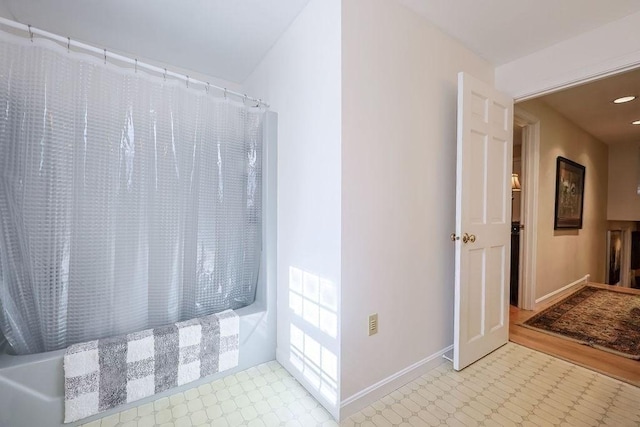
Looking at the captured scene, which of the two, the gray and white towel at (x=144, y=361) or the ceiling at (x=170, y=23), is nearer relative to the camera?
the gray and white towel at (x=144, y=361)

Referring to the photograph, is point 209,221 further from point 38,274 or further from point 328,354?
point 328,354

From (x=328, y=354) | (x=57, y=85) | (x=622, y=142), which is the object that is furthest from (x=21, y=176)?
(x=622, y=142)

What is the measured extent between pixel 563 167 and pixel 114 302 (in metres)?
4.83

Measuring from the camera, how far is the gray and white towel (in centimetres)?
138

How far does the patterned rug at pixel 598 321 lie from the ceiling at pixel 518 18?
94.4 inches

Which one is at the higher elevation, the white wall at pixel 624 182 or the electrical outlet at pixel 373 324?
the white wall at pixel 624 182

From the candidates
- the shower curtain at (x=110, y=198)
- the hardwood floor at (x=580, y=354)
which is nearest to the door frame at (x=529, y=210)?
the hardwood floor at (x=580, y=354)

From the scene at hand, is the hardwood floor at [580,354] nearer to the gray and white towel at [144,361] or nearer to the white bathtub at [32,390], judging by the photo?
the gray and white towel at [144,361]

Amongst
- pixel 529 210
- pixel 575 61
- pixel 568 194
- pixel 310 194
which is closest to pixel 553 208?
pixel 568 194

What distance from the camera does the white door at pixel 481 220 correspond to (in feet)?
5.95

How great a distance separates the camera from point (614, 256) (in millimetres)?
4922

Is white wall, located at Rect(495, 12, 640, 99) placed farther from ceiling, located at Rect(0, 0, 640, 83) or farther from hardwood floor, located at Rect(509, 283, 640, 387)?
hardwood floor, located at Rect(509, 283, 640, 387)

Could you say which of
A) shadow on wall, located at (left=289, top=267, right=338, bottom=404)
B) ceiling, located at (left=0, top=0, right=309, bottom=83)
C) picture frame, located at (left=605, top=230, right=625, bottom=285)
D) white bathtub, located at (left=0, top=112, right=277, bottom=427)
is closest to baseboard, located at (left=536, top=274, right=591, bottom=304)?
picture frame, located at (left=605, top=230, right=625, bottom=285)

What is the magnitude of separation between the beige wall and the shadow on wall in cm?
284
